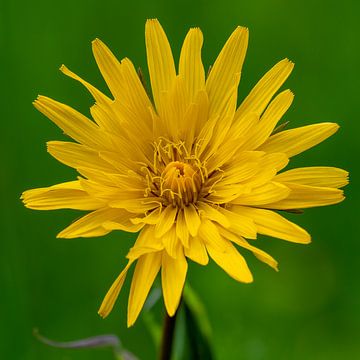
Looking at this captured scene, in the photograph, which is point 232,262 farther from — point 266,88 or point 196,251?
point 266,88

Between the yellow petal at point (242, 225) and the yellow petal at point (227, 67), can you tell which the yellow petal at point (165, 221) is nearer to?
the yellow petal at point (242, 225)

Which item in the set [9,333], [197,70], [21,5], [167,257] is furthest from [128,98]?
[21,5]

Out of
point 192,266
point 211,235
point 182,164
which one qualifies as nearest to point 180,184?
point 182,164

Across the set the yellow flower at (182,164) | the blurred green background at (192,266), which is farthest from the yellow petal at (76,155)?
the blurred green background at (192,266)

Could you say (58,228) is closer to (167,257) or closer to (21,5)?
(21,5)

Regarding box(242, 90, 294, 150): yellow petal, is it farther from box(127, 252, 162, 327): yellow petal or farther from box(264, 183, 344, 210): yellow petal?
box(127, 252, 162, 327): yellow petal
